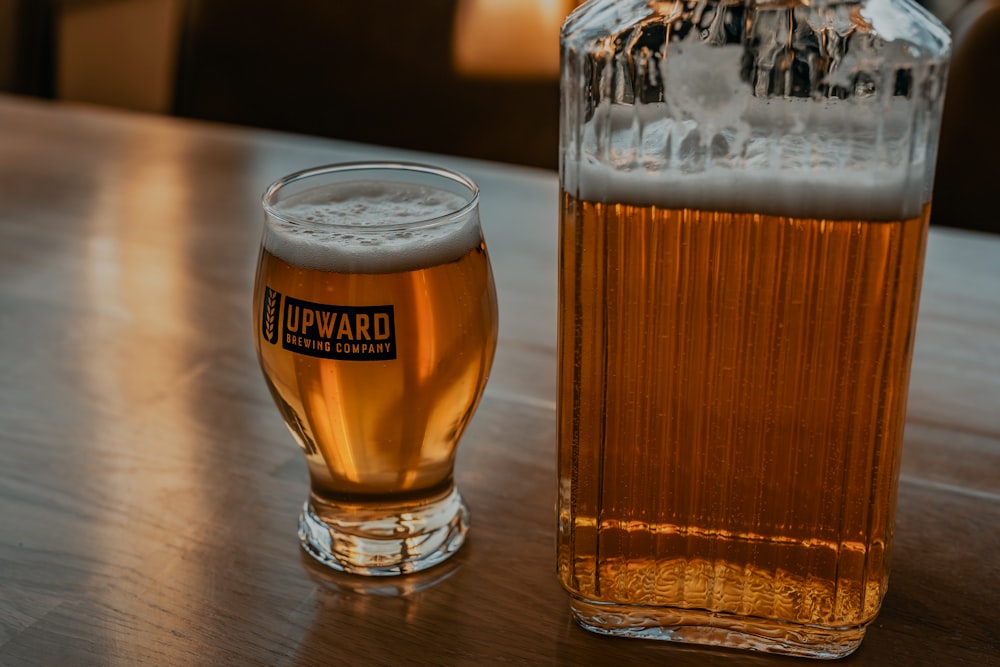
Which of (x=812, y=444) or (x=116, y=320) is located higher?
(x=812, y=444)

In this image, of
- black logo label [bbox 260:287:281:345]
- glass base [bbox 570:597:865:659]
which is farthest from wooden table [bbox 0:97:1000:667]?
black logo label [bbox 260:287:281:345]

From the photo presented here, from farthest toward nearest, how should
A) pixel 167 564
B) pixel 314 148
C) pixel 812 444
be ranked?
pixel 314 148
pixel 167 564
pixel 812 444

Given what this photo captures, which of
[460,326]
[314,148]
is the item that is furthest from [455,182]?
[314,148]

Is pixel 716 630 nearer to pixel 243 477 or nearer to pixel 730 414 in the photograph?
pixel 730 414

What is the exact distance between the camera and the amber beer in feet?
1.50

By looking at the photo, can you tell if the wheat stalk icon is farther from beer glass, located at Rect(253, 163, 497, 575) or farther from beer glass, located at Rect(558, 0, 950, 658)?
beer glass, located at Rect(558, 0, 950, 658)

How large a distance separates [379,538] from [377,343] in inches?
4.5

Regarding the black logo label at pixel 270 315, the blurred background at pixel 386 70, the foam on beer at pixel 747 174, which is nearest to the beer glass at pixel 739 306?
the foam on beer at pixel 747 174

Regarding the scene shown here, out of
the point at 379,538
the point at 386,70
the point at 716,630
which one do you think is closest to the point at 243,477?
the point at 379,538

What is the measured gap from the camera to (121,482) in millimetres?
663

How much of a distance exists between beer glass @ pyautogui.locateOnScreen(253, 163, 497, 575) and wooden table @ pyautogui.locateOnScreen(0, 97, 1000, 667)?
0.08 feet

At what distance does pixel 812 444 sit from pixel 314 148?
2.72 ft

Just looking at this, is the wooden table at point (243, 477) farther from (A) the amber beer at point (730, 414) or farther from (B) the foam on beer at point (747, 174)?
(B) the foam on beer at point (747, 174)

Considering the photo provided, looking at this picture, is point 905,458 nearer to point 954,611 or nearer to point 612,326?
point 954,611
